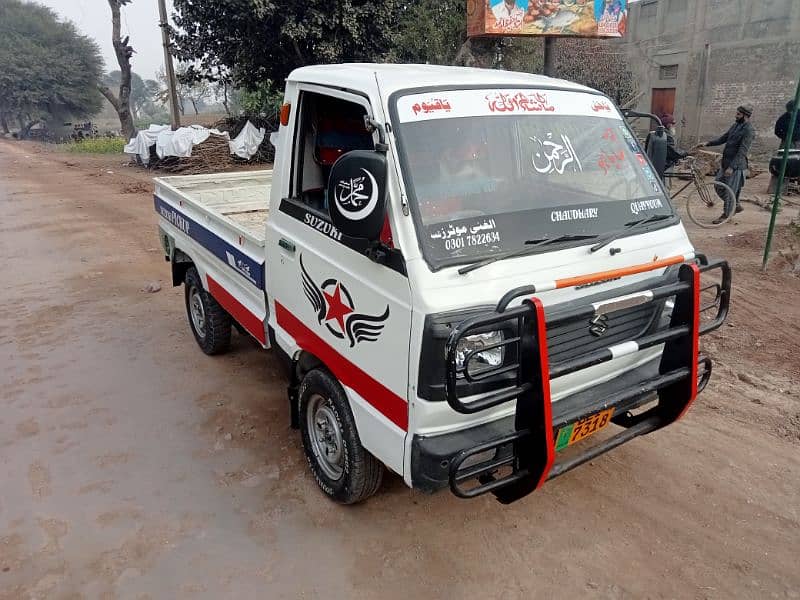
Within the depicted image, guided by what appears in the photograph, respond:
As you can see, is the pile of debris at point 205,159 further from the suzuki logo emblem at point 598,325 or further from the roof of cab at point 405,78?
the suzuki logo emblem at point 598,325

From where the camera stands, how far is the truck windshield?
2529 millimetres

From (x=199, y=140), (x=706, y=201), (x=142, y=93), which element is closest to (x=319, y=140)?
(x=706, y=201)

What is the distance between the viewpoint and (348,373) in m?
2.76

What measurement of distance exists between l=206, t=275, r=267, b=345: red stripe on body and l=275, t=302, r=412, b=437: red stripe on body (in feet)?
1.24

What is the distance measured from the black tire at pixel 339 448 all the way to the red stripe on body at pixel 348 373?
109 mm

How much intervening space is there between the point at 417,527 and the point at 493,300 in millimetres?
1346

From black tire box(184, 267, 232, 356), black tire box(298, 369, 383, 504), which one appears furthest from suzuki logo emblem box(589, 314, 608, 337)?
black tire box(184, 267, 232, 356)

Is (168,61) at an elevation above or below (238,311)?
above

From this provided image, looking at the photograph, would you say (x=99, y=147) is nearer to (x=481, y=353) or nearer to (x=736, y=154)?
(x=736, y=154)

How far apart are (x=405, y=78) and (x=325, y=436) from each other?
1839 mm

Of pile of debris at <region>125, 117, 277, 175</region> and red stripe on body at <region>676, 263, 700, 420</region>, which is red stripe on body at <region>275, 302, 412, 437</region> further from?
pile of debris at <region>125, 117, 277, 175</region>

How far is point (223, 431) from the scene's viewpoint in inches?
154

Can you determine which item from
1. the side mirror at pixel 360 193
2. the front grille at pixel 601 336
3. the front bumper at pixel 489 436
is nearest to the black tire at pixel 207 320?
the side mirror at pixel 360 193

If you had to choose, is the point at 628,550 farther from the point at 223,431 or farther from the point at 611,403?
the point at 223,431
